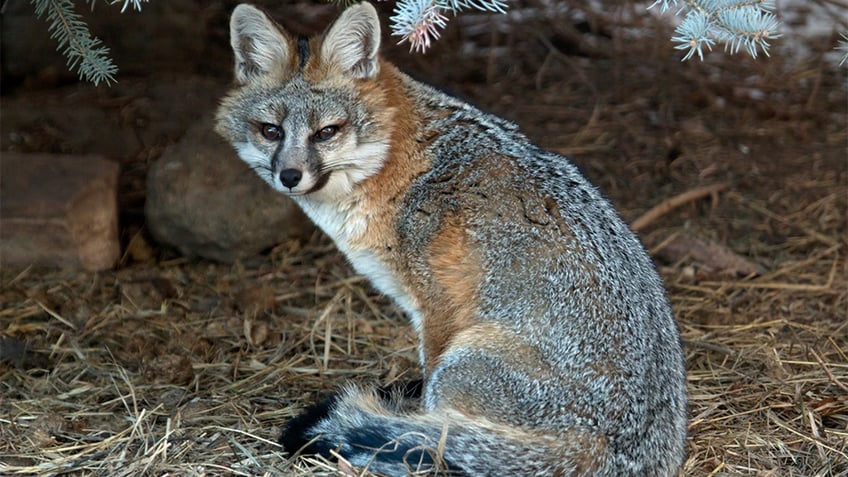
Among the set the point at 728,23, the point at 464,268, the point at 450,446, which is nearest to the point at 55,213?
the point at 464,268

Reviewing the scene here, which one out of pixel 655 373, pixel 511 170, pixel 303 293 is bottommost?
pixel 303 293

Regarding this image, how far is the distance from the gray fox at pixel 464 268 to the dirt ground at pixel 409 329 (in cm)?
38

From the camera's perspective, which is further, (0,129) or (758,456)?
(0,129)

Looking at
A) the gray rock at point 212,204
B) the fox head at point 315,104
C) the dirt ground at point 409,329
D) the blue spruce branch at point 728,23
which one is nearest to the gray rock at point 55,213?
the dirt ground at point 409,329

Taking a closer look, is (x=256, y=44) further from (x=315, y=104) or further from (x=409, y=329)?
(x=409, y=329)

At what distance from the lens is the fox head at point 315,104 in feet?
13.2

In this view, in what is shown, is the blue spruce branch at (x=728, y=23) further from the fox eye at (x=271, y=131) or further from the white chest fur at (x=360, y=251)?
the fox eye at (x=271, y=131)

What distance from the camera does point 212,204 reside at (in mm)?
5977

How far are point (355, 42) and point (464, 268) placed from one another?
1.11 metres

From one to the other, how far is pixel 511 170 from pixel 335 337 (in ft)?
5.52

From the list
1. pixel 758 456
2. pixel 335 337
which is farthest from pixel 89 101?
pixel 758 456

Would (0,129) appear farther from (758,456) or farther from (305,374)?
(758,456)

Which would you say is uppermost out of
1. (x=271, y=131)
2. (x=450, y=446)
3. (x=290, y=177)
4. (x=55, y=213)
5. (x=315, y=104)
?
(x=315, y=104)

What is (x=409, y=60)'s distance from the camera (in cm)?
820
